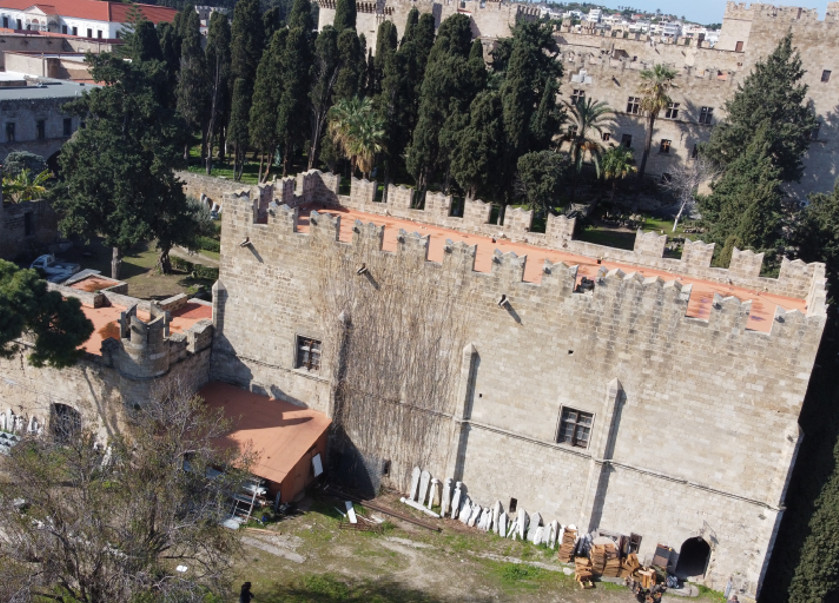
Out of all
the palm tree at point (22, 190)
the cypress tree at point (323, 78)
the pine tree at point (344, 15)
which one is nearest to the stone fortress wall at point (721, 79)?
the pine tree at point (344, 15)

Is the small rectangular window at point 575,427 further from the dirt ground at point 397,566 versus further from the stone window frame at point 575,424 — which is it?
the dirt ground at point 397,566

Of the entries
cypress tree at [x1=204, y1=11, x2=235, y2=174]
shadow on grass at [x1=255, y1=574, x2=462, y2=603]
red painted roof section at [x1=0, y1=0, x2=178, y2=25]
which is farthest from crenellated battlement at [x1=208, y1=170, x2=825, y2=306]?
red painted roof section at [x1=0, y1=0, x2=178, y2=25]

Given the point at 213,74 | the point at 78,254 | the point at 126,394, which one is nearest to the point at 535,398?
the point at 126,394

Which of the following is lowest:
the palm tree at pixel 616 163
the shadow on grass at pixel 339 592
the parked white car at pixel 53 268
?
the shadow on grass at pixel 339 592

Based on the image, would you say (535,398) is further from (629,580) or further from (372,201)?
(372,201)

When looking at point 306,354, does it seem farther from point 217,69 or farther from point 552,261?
point 217,69

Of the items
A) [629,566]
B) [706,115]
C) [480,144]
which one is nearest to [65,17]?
[480,144]
